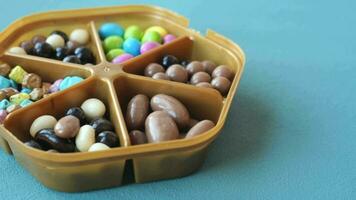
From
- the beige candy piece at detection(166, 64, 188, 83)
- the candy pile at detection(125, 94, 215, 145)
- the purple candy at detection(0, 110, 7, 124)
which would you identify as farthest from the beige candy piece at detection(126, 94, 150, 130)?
the purple candy at detection(0, 110, 7, 124)

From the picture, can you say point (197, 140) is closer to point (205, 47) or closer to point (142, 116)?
point (142, 116)

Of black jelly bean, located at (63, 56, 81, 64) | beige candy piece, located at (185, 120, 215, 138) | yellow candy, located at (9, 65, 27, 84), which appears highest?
black jelly bean, located at (63, 56, 81, 64)

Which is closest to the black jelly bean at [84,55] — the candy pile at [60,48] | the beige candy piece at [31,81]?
the candy pile at [60,48]

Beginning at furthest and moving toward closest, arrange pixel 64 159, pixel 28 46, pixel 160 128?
pixel 28 46 → pixel 160 128 → pixel 64 159

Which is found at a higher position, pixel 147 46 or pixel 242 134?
pixel 147 46

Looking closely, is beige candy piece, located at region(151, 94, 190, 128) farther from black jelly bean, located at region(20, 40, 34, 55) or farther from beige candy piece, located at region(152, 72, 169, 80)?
black jelly bean, located at region(20, 40, 34, 55)

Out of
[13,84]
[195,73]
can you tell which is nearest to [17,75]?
[13,84]

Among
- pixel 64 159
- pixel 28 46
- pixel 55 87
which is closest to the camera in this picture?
pixel 64 159

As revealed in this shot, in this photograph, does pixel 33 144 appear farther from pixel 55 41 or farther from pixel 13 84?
pixel 55 41

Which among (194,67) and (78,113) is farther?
(194,67)

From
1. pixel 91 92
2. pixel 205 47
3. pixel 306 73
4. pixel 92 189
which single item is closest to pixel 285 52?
pixel 306 73
